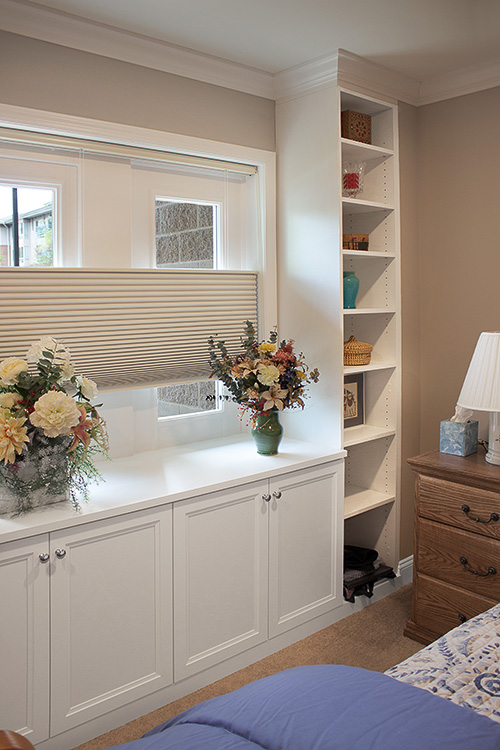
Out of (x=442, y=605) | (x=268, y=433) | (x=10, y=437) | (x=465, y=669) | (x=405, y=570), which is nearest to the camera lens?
(x=465, y=669)

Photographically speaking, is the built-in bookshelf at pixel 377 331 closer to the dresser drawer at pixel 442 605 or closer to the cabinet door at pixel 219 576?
the dresser drawer at pixel 442 605

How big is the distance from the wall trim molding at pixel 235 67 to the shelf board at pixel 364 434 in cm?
164

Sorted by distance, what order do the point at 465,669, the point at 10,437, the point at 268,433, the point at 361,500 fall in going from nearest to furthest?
1. the point at 465,669
2. the point at 10,437
3. the point at 268,433
4. the point at 361,500

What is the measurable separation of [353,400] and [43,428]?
1.73 metres

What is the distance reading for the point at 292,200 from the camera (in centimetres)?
306

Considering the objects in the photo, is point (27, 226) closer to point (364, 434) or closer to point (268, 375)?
point (268, 375)

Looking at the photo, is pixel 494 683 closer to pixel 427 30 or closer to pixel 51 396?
pixel 51 396

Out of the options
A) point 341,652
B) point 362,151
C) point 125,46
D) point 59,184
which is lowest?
point 341,652

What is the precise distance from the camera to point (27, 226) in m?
2.47

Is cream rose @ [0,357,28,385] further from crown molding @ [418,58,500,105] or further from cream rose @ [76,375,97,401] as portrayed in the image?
crown molding @ [418,58,500,105]

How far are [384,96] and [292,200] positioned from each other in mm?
674

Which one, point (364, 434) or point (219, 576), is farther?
point (364, 434)

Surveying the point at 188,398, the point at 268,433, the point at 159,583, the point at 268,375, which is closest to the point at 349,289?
the point at 268,375

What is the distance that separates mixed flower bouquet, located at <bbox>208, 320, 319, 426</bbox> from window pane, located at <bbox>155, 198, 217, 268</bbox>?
1.52 ft
